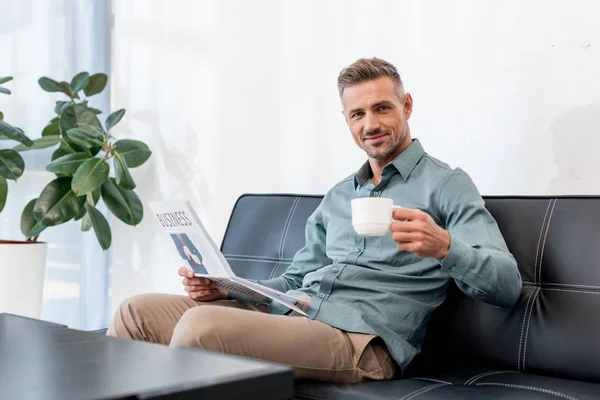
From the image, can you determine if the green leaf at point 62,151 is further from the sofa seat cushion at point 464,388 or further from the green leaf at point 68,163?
the sofa seat cushion at point 464,388

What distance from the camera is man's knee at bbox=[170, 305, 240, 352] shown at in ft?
4.70

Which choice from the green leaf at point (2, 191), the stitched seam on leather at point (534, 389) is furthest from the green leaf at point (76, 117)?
the stitched seam on leather at point (534, 389)

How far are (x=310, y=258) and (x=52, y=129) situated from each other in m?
1.75

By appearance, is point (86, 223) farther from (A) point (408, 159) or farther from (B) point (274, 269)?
(A) point (408, 159)

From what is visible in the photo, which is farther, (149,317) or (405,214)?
(149,317)

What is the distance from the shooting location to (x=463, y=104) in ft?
7.29

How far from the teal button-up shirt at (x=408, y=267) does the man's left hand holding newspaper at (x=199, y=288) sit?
148 mm

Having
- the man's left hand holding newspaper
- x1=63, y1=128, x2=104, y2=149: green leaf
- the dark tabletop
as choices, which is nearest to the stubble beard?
the man's left hand holding newspaper

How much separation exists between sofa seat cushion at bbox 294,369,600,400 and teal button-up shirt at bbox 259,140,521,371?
0.12 m

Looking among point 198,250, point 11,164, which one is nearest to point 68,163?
point 11,164

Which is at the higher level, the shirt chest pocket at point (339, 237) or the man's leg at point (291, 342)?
the shirt chest pocket at point (339, 237)

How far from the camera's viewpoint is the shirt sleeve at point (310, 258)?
2.00 meters

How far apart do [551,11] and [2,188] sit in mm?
2177

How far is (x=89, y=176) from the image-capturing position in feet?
9.48
